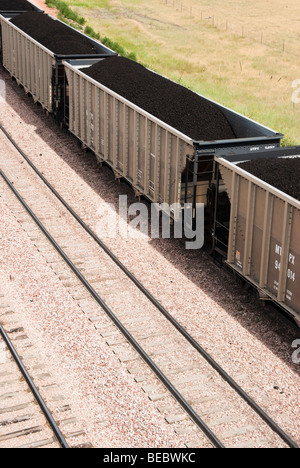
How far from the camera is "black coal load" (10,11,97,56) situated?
2453 centimetres

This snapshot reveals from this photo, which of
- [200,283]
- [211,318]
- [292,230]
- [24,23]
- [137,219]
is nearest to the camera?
[292,230]

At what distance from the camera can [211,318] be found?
1360cm

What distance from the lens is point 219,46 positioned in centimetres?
4919

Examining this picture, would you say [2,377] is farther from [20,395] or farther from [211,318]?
[211,318]

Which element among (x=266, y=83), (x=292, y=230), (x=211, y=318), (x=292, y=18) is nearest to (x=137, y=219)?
(x=211, y=318)

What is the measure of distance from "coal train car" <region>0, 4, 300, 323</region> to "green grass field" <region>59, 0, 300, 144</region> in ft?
31.6

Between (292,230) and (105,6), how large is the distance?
4843cm

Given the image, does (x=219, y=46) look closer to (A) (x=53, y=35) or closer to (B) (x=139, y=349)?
(A) (x=53, y=35)

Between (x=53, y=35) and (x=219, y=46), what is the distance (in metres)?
25.4

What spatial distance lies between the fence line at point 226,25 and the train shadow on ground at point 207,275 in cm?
3070
